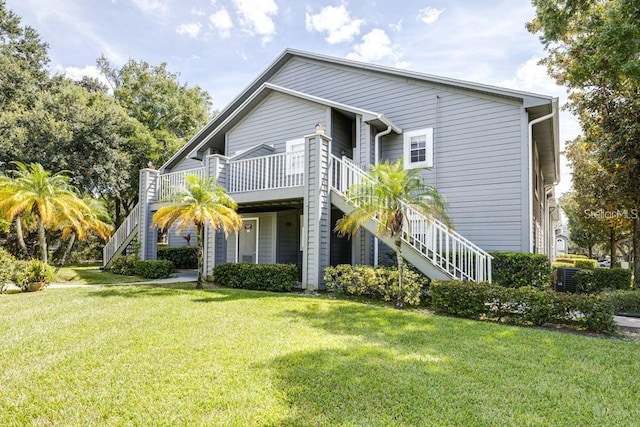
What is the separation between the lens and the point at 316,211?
32.3 feet

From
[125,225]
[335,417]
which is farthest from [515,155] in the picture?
[125,225]

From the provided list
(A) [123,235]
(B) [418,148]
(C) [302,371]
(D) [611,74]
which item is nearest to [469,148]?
(B) [418,148]

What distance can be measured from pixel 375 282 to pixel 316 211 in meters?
2.49

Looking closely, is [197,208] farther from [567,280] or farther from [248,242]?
[567,280]

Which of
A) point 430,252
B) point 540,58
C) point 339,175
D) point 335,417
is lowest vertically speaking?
point 335,417

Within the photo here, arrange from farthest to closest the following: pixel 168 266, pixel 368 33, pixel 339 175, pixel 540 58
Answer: pixel 540 58 < pixel 368 33 < pixel 168 266 < pixel 339 175

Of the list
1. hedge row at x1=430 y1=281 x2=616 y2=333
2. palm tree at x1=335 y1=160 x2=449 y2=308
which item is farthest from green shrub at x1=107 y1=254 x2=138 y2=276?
hedge row at x1=430 y1=281 x2=616 y2=333

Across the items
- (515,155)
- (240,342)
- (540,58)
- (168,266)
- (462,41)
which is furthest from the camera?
(540,58)

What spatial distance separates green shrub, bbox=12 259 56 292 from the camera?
9953 millimetres

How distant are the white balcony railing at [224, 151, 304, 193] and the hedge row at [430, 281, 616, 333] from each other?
17.9ft

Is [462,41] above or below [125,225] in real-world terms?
above

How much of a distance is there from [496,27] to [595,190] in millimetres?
7814

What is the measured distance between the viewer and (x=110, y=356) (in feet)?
15.5

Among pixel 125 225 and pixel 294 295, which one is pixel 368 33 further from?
pixel 125 225
